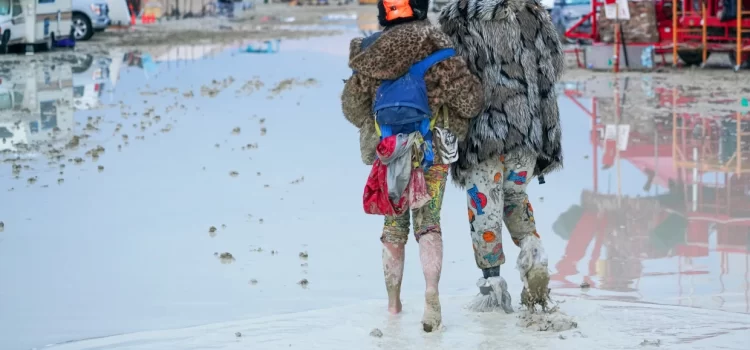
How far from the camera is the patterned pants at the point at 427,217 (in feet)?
19.4

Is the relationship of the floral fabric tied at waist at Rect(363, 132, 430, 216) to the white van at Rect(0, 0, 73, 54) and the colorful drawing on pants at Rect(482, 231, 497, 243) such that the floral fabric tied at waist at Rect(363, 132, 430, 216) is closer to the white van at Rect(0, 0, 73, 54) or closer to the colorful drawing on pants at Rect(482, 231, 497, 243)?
the colorful drawing on pants at Rect(482, 231, 497, 243)

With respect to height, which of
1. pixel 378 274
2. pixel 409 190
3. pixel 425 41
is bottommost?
pixel 378 274

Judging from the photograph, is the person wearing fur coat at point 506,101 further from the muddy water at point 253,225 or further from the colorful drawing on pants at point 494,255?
the muddy water at point 253,225

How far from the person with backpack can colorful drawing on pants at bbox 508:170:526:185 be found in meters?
0.33

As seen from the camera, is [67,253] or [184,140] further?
[184,140]

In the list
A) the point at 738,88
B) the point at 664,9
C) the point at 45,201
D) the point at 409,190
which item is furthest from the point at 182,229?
the point at 664,9

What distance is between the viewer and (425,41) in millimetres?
5781

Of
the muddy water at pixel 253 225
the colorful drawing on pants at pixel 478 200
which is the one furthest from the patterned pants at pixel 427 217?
the muddy water at pixel 253 225

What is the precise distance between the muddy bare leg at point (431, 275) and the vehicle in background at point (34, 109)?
7.15m

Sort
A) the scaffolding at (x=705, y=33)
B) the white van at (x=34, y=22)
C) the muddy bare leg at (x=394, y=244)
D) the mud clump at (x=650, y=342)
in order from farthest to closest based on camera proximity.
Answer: the white van at (x=34, y=22)
the scaffolding at (x=705, y=33)
the muddy bare leg at (x=394, y=244)
the mud clump at (x=650, y=342)

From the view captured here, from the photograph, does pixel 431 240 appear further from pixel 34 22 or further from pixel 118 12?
pixel 118 12

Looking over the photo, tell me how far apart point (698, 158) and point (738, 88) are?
22.3 feet

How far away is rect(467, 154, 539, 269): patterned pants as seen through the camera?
19.7 ft

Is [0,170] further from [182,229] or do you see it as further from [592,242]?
[592,242]
